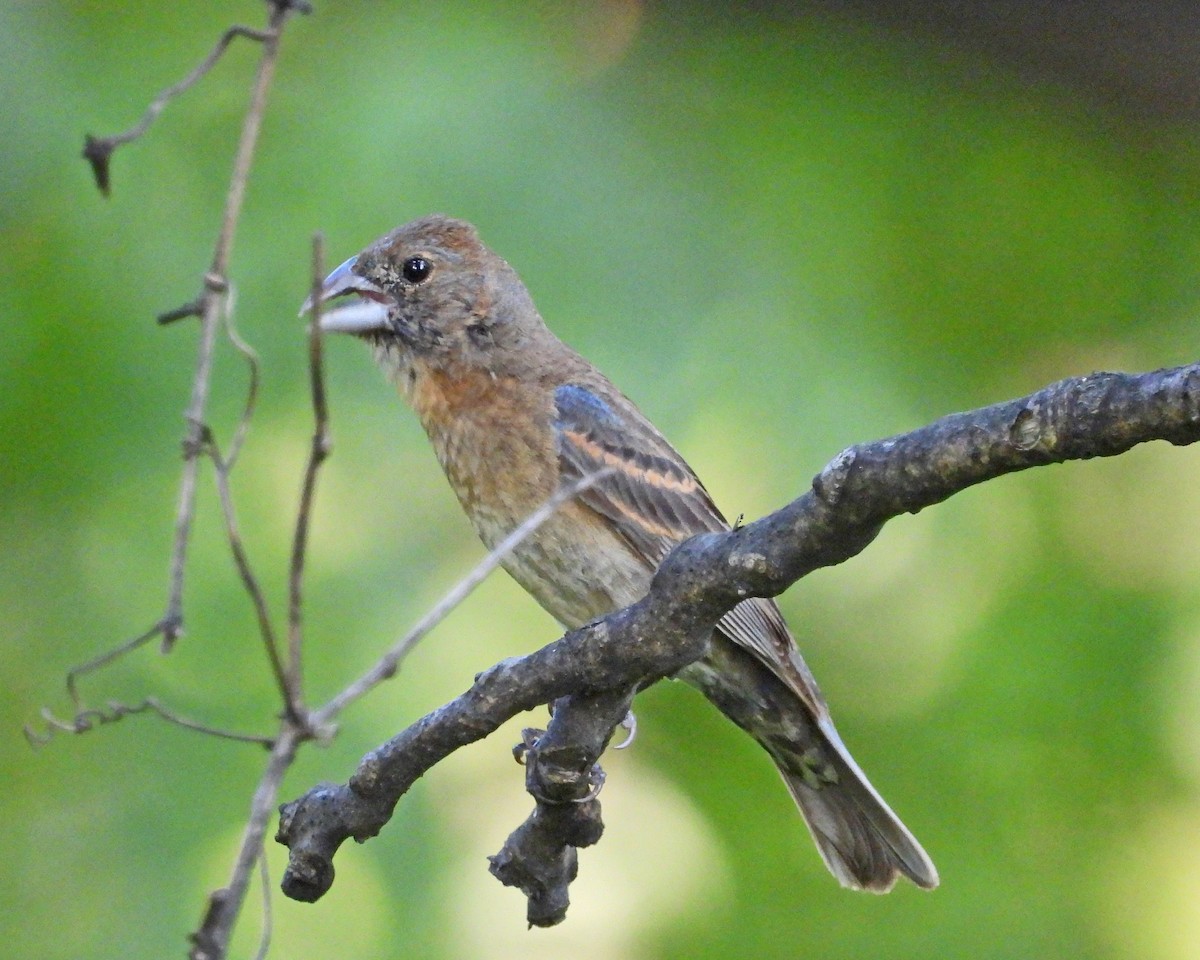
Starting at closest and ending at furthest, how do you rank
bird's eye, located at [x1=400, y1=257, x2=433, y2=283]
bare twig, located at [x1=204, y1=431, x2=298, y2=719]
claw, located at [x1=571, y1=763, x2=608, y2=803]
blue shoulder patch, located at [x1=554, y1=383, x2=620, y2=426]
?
bare twig, located at [x1=204, y1=431, x2=298, y2=719]
claw, located at [x1=571, y1=763, x2=608, y2=803]
blue shoulder patch, located at [x1=554, y1=383, x2=620, y2=426]
bird's eye, located at [x1=400, y1=257, x2=433, y2=283]

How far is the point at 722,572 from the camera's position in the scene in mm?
2131

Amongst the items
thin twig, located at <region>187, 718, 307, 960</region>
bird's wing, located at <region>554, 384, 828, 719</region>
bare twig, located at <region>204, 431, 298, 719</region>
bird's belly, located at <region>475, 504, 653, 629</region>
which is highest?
bird's wing, located at <region>554, 384, 828, 719</region>

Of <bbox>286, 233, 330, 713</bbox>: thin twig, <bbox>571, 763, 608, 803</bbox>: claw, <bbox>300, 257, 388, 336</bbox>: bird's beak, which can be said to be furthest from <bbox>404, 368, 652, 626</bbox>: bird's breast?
<bbox>286, 233, 330, 713</bbox>: thin twig

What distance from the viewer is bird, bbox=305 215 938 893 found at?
3.45 metres

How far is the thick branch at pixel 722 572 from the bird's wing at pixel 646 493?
0.89 meters

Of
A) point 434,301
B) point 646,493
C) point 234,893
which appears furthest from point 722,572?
point 434,301

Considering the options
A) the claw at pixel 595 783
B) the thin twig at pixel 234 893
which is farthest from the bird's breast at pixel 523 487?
the thin twig at pixel 234 893

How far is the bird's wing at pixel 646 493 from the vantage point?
349cm

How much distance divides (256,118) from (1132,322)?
2.37 metres

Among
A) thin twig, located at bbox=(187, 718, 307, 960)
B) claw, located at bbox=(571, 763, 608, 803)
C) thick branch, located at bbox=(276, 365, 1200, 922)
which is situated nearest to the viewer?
thin twig, located at bbox=(187, 718, 307, 960)

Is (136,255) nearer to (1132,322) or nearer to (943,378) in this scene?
(943,378)

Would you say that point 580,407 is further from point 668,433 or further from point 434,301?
point 434,301

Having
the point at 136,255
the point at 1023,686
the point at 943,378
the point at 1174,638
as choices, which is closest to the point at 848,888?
the point at 1023,686

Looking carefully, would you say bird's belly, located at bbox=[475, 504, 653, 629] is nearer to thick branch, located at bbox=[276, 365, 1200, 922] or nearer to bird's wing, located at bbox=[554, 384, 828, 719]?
bird's wing, located at bbox=[554, 384, 828, 719]
